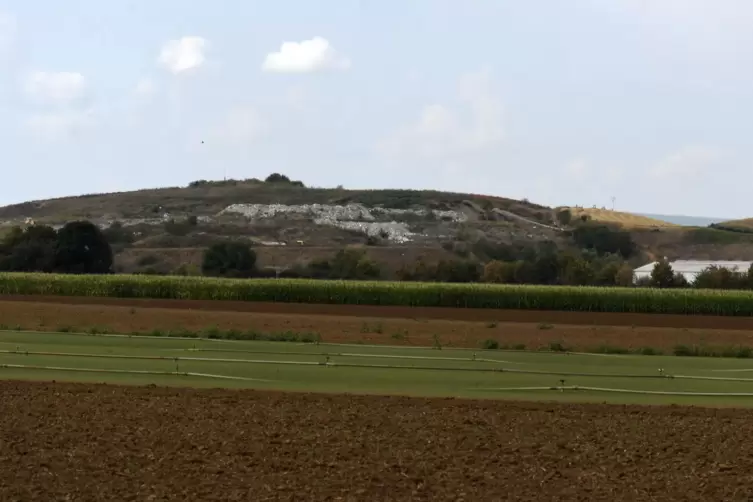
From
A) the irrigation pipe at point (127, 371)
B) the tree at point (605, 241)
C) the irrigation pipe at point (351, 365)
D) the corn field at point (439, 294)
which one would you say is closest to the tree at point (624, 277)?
the corn field at point (439, 294)

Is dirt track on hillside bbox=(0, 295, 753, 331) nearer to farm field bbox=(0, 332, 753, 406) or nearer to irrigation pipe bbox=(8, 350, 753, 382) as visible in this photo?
farm field bbox=(0, 332, 753, 406)

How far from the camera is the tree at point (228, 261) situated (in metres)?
54.8

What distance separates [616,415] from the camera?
15.8 meters

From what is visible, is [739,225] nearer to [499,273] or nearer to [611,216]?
[611,216]

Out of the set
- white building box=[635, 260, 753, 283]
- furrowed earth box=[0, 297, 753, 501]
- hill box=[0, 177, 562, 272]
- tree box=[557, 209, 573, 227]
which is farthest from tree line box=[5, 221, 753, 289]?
tree box=[557, 209, 573, 227]

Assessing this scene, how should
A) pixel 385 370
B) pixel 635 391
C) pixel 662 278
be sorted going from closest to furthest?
pixel 635 391, pixel 385 370, pixel 662 278

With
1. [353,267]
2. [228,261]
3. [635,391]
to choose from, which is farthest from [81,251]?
[635,391]

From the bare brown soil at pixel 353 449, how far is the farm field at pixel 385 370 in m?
1.62

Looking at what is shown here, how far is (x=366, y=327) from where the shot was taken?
3112cm

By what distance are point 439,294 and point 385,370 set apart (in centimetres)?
1936

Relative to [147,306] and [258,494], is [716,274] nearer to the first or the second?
[147,306]

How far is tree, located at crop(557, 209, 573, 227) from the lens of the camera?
9562 centimetres

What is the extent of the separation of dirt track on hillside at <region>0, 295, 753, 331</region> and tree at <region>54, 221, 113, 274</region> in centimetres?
1165

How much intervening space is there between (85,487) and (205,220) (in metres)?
79.9
